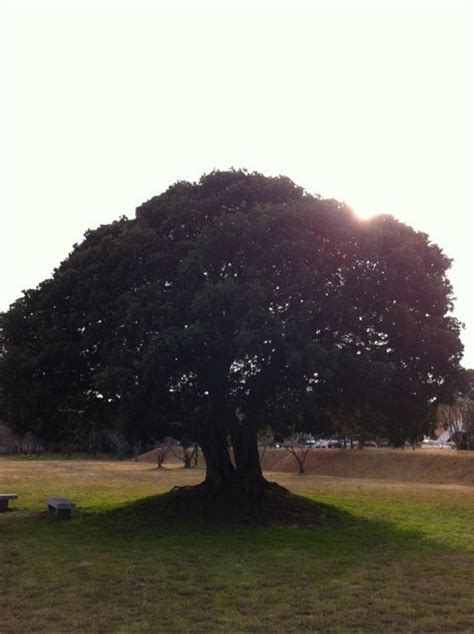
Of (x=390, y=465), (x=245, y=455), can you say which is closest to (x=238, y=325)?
(x=245, y=455)

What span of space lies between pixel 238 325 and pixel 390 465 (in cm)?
3663

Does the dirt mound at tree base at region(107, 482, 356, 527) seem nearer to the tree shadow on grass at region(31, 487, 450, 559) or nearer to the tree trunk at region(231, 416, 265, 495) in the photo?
the tree shadow on grass at region(31, 487, 450, 559)

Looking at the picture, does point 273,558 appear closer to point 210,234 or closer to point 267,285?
point 267,285

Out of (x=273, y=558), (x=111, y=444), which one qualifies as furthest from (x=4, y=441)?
(x=273, y=558)

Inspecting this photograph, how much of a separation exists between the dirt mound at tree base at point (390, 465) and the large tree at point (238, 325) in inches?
971

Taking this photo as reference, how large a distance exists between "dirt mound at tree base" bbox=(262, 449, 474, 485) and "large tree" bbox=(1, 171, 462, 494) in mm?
24656

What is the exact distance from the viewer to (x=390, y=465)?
158 ft

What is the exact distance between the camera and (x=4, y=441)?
322ft

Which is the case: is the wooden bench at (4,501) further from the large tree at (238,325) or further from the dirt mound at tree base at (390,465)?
the dirt mound at tree base at (390,465)

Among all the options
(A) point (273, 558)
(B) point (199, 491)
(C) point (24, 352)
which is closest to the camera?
(A) point (273, 558)

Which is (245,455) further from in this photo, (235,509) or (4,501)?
(4,501)

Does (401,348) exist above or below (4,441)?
above

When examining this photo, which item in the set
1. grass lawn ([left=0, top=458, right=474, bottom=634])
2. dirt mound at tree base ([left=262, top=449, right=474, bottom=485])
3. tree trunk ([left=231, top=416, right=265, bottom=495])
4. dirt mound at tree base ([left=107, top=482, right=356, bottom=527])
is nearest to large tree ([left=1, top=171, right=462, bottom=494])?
tree trunk ([left=231, top=416, right=265, bottom=495])

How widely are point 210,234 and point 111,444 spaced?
276 feet
